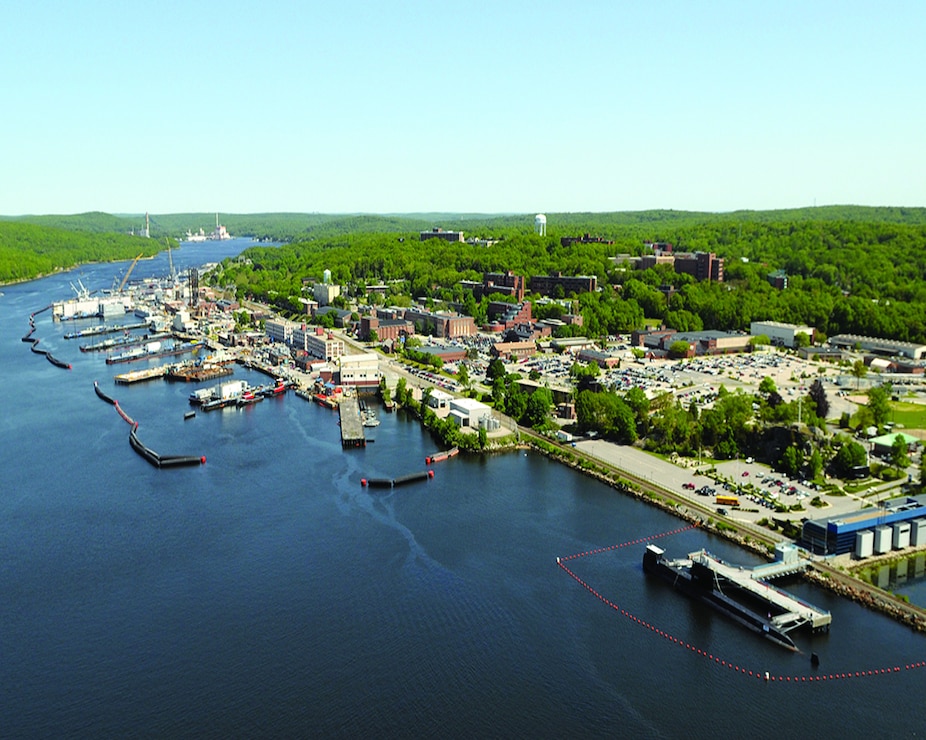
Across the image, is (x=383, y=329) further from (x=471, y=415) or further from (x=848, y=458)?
(x=848, y=458)

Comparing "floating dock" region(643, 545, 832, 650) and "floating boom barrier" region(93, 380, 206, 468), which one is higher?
"floating boom barrier" region(93, 380, 206, 468)

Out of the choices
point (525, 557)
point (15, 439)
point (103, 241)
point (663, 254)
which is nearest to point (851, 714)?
point (525, 557)

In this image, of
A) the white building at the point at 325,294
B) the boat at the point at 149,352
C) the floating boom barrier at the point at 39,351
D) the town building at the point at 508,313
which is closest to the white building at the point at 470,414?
the town building at the point at 508,313

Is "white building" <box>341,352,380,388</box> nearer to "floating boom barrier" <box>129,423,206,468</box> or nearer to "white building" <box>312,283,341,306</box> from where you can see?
"floating boom barrier" <box>129,423,206,468</box>

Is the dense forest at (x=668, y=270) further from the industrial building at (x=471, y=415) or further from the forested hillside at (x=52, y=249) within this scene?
the industrial building at (x=471, y=415)

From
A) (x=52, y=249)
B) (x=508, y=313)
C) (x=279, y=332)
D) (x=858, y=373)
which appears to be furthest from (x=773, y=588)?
(x=52, y=249)

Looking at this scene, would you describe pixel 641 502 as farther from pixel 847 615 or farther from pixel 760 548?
pixel 847 615

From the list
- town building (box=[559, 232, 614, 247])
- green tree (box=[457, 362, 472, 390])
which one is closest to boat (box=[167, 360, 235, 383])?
green tree (box=[457, 362, 472, 390])
